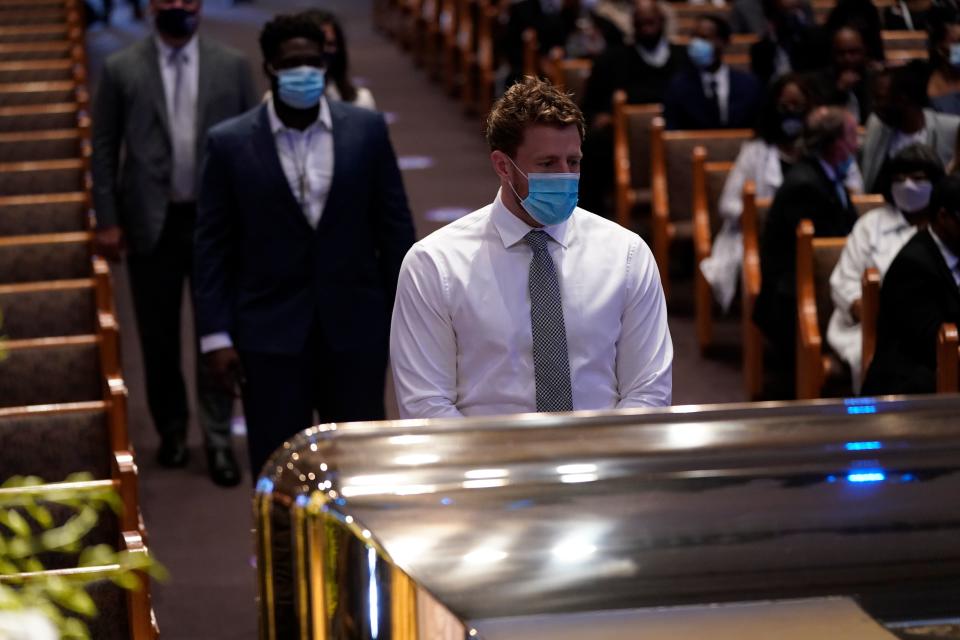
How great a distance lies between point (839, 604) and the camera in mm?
668

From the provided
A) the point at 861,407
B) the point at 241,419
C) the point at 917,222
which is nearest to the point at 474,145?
the point at 241,419

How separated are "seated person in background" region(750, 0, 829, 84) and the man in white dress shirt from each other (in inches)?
207

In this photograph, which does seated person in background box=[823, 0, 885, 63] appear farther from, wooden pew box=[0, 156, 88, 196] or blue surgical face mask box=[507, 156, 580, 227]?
blue surgical face mask box=[507, 156, 580, 227]

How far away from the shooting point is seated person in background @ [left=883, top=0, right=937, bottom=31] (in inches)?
321

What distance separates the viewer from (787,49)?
7.52 m

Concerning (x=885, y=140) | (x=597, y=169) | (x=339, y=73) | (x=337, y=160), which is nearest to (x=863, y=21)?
(x=597, y=169)

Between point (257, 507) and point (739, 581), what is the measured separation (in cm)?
21

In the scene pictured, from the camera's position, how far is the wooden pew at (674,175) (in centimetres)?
632

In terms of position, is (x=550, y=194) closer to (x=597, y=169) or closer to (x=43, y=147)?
(x=43, y=147)

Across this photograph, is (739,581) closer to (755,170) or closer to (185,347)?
(755,170)

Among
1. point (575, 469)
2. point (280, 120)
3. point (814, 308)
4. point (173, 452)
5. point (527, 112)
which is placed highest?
point (575, 469)

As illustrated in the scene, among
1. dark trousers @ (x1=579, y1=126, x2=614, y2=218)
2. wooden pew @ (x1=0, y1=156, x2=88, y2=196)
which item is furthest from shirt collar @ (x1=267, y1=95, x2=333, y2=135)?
dark trousers @ (x1=579, y1=126, x2=614, y2=218)

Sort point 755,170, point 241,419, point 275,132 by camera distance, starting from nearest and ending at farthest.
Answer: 1. point 275,132
2. point 241,419
3. point 755,170

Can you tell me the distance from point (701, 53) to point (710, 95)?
0.64 feet
